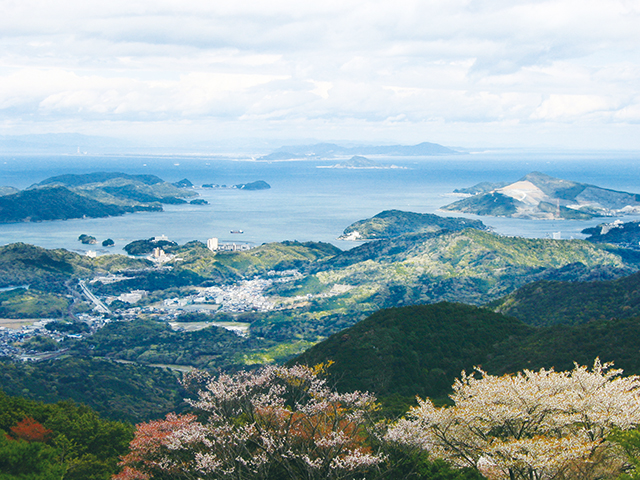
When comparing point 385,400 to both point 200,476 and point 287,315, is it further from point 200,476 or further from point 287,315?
point 287,315

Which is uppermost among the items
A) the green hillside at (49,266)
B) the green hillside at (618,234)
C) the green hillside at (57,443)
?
the green hillside at (57,443)

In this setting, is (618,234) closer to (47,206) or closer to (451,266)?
(451,266)

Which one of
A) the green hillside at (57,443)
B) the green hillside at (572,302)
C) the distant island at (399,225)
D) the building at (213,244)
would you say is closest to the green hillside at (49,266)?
the building at (213,244)

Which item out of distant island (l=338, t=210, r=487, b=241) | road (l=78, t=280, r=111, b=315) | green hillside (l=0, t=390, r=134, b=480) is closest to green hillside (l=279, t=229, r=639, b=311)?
road (l=78, t=280, r=111, b=315)

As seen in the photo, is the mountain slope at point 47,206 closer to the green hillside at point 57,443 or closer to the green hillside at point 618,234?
the green hillside at point 618,234

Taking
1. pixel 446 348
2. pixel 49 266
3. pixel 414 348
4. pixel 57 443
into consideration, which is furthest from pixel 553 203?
pixel 57 443
